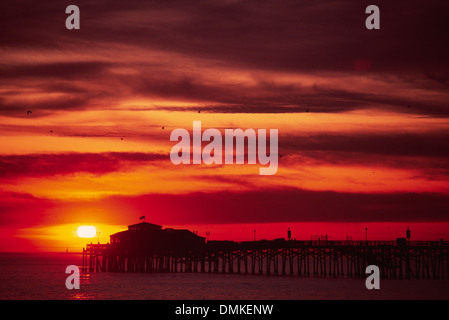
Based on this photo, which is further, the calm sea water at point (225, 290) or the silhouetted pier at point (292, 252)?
the silhouetted pier at point (292, 252)

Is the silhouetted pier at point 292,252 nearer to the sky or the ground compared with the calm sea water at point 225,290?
nearer to the sky

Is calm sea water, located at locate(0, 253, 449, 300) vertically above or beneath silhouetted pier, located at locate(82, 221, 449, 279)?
beneath

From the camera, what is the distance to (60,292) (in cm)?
8462

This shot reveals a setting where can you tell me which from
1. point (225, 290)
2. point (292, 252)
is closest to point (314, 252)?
point (292, 252)

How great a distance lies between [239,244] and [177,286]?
1992 cm

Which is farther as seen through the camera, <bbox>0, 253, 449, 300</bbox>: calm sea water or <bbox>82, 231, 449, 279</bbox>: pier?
<bbox>82, 231, 449, 279</bbox>: pier
